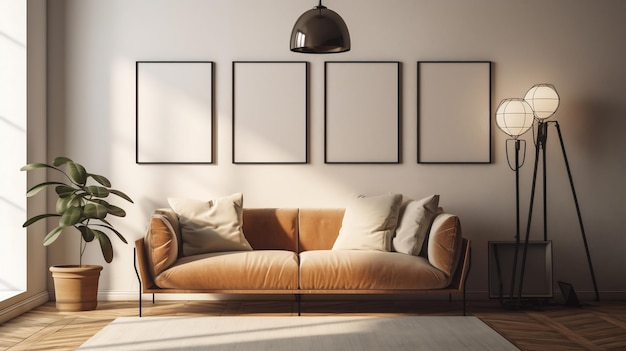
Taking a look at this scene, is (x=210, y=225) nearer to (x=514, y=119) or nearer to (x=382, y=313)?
(x=382, y=313)

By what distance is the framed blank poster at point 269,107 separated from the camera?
621 centimetres

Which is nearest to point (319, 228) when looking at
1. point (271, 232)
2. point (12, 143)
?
point (271, 232)

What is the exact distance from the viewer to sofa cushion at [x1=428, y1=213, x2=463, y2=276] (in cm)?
532

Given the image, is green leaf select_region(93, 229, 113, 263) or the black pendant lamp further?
green leaf select_region(93, 229, 113, 263)

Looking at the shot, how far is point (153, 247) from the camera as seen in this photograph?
5.30 metres

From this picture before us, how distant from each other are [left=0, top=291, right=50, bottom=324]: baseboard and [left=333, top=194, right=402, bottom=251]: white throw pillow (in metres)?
2.42

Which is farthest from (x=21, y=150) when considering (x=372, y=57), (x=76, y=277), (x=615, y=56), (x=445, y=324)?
(x=615, y=56)

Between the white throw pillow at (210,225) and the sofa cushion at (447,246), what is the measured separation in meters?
1.47

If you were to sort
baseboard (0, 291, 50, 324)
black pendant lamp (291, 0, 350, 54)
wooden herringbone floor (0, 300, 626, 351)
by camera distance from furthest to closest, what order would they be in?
1. baseboard (0, 291, 50, 324)
2. wooden herringbone floor (0, 300, 626, 351)
3. black pendant lamp (291, 0, 350, 54)

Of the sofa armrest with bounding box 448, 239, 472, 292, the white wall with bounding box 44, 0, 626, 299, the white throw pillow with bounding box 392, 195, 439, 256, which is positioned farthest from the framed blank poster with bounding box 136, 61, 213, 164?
the sofa armrest with bounding box 448, 239, 472, 292

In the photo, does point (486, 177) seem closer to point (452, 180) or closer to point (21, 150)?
point (452, 180)

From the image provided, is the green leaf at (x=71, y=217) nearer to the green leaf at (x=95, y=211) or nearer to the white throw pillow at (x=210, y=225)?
the green leaf at (x=95, y=211)

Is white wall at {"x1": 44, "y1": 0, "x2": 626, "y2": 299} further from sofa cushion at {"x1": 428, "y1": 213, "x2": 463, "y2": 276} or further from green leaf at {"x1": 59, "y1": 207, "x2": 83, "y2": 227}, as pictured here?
sofa cushion at {"x1": 428, "y1": 213, "x2": 463, "y2": 276}

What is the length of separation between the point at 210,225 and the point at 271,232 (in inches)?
21.9
